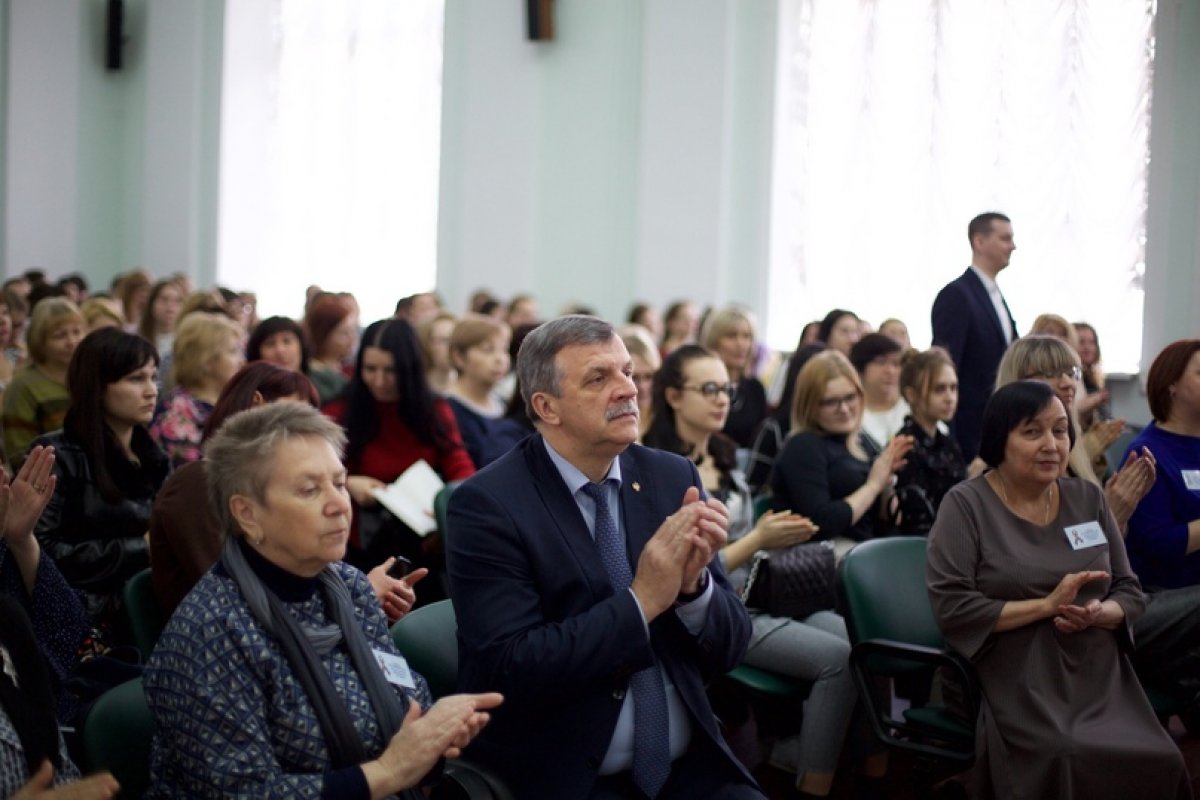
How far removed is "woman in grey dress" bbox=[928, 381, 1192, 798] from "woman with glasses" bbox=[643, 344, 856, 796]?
0.58 metres

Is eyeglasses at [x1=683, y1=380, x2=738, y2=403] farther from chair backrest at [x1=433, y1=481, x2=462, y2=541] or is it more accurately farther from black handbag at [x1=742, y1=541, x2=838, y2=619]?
chair backrest at [x1=433, y1=481, x2=462, y2=541]

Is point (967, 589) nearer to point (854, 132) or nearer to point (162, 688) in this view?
point (162, 688)

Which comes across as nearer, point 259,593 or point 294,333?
point 259,593

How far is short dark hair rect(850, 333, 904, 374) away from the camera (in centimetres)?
550

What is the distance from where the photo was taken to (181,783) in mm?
2170

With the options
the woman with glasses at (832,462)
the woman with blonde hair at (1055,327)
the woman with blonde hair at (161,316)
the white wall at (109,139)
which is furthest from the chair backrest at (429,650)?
the white wall at (109,139)

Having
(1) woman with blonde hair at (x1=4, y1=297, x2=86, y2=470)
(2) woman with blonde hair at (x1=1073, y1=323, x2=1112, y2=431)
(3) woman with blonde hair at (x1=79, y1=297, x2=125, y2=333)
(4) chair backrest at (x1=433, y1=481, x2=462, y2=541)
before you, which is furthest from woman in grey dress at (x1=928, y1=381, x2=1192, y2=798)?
(3) woman with blonde hair at (x1=79, y1=297, x2=125, y2=333)

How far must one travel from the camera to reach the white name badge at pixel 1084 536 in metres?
3.32

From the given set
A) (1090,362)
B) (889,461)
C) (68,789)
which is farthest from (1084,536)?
(1090,362)

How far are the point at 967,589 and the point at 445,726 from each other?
1.60 meters

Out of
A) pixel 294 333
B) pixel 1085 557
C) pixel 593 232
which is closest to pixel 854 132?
pixel 593 232

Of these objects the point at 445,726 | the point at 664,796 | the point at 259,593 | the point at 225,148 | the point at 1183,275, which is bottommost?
the point at 664,796

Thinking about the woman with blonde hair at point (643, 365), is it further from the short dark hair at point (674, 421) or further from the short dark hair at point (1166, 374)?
the short dark hair at point (1166, 374)

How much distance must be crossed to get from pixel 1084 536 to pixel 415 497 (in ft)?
7.45
